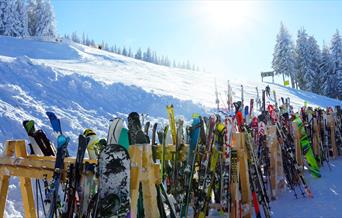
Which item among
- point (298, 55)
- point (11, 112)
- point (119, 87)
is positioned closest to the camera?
point (11, 112)

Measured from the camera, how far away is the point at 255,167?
595cm

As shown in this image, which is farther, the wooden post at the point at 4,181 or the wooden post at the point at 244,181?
the wooden post at the point at 244,181

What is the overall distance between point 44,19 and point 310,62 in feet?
133

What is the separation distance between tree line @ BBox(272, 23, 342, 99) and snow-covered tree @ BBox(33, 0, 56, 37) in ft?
115

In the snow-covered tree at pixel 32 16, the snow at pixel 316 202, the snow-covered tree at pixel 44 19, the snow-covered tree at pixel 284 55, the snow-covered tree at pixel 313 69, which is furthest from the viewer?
the snow-covered tree at pixel 32 16

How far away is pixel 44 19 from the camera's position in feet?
181

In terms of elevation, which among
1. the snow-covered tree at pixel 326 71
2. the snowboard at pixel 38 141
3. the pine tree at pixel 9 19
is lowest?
the snowboard at pixel 38 141

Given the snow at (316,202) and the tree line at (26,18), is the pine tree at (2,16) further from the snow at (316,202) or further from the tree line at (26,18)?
the snow at (316,202)

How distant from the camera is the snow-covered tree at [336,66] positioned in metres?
48.4

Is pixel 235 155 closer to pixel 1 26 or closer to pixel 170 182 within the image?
pixel 170 182

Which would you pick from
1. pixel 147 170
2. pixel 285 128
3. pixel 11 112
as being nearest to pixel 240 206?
pixel 147 170

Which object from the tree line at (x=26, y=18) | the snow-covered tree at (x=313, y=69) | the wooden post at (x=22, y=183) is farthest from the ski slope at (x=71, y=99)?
the snow-covered tree at (x=313, y=69)

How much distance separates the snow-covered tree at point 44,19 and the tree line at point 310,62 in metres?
35.1

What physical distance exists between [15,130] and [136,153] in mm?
7475
